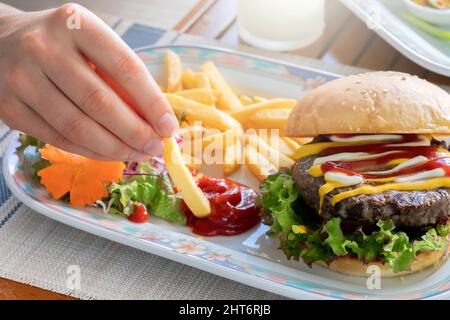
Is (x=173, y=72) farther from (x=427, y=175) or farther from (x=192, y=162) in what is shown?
(x=427, y=175)

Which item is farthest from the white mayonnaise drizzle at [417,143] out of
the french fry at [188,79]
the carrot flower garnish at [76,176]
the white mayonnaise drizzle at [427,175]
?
the french fry at [188,79]

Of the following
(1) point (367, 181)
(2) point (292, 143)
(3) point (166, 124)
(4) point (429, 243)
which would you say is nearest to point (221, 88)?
(2) point (292, 143)

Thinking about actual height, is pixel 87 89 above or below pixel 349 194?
above

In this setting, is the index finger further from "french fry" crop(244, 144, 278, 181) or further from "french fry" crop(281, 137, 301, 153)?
"french fry" crop(281, 137, 301, 153)

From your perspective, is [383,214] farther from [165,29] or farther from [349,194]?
[165,29]

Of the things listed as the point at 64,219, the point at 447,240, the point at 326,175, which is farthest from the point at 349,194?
the point at 64,219

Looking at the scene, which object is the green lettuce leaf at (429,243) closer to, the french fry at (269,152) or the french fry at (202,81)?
the french fry at (269,152)
